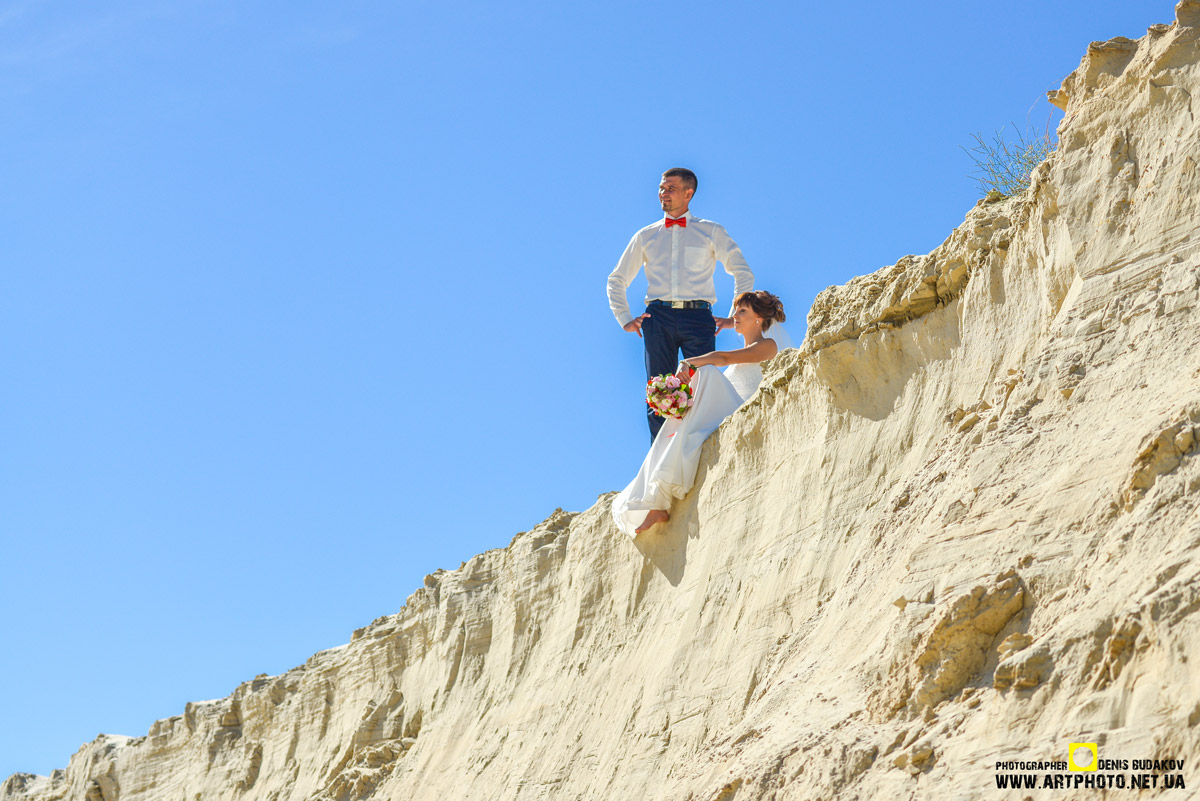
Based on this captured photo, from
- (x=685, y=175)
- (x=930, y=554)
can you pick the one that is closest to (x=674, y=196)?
(x=685, y=175)

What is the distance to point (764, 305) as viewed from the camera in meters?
8.77

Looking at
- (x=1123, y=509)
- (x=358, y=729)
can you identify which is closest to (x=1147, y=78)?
(x=1123, y=509)

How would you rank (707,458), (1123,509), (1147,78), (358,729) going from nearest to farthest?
(1123,509)
(1147,78)
(707,458)
(358,729)

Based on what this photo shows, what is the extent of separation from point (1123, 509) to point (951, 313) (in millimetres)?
2442

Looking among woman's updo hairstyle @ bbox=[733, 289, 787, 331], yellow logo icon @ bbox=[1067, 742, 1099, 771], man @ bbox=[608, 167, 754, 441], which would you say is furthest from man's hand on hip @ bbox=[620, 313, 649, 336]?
yellow logo icon @ bbox=[1067, 742, 1099, 771]

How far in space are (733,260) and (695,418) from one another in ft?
4.12

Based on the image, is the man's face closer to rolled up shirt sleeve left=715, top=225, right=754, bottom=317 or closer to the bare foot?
rolled up shirt sleeve left=715, top=225, right=754, bottom=317

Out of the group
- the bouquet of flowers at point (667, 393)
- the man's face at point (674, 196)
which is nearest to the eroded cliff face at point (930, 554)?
the bouquet of flowers at point (667, 393)

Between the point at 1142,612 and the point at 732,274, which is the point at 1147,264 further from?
the point at 732,274

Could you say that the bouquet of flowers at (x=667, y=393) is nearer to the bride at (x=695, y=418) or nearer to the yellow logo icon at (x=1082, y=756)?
the bride at (x=695, y=418)

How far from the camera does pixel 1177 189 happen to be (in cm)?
574

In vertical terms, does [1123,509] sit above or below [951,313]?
below

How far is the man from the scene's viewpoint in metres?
8.99

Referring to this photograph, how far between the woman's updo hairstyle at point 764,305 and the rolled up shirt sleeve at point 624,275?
17.8 inches
